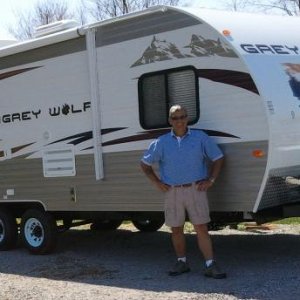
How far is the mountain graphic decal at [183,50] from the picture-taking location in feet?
22.6

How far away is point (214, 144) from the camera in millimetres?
→ 6914

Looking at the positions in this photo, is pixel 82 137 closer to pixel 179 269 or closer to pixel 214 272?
pixel 179 269

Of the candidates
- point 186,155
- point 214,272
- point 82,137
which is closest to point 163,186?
point 186,155

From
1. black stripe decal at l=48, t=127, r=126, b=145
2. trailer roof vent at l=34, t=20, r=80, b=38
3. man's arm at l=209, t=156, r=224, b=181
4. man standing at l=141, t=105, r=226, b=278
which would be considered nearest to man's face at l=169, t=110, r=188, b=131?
man standing at l=141, t=105, r=226, b=278

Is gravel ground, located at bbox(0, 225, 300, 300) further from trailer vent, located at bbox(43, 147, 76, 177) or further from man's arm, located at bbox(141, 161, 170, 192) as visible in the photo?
trailer vent, located at bbox(43, 147, 76, 177)

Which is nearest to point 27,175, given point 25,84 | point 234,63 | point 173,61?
point 25,84

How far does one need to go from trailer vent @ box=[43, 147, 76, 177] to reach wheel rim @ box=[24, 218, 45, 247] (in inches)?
30.6

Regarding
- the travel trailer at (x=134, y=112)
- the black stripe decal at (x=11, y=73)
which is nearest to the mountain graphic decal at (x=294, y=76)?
the travel trailer at (x=134, y=112)

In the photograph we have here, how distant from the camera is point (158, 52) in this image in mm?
7457

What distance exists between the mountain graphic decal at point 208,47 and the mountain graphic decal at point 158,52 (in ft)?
0.58

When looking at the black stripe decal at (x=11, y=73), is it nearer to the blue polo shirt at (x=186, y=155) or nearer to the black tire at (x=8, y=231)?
the black tire at (x=8, y=231)

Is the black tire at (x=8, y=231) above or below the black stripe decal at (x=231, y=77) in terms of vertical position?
below

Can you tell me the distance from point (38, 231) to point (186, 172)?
3.00m

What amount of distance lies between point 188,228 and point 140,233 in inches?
31.2
